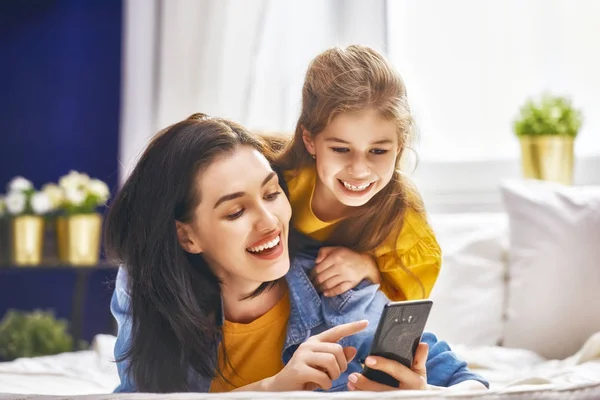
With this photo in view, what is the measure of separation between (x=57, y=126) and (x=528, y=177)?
1.63 m

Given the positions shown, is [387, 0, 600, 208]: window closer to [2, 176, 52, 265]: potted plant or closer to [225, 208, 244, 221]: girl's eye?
[2, 176, 52, 265]: potted plant

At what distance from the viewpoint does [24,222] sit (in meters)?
2.47

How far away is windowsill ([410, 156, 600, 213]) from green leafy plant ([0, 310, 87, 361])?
43.3 inches

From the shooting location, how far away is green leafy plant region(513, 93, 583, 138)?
87.4 inches

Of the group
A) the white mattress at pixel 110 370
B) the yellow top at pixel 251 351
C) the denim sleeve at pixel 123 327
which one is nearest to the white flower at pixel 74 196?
the white mattress at pixel 110 370

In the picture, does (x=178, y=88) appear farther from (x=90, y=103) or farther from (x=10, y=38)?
(x=10, y=38)

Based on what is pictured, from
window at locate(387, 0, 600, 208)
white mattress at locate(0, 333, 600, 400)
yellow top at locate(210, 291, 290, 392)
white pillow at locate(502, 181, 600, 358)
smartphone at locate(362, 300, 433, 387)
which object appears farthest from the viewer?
window at locate(387, 0, 600, 208)

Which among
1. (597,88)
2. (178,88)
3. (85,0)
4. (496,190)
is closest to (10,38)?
(85,0)

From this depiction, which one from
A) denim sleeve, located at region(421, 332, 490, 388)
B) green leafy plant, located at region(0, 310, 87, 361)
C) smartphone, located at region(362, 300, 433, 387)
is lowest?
green leafy plant, located at region(0, 310, 87, 361)

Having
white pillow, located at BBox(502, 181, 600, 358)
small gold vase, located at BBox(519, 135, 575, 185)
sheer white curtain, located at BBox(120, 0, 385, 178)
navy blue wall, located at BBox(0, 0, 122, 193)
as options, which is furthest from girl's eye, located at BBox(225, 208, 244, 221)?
navy blue wall, located at BBox(0, 0, 122, 193)

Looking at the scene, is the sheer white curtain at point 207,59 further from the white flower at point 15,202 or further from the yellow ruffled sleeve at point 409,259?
the yellow ruffled sleeve at point 409,259

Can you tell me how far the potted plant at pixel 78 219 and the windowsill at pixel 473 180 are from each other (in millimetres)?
1029

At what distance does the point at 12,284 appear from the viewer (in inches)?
115

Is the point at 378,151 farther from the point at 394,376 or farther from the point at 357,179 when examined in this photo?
the point at 394,376
